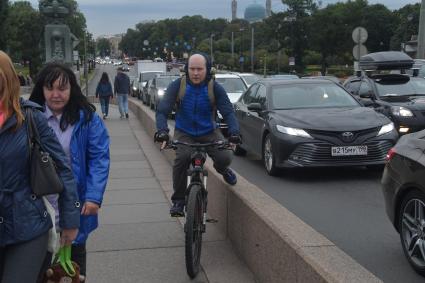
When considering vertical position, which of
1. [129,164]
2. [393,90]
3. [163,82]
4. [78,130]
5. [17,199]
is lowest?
[129,164]

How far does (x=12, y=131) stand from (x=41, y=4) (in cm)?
1361

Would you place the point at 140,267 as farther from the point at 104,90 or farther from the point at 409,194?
the point at 104,90

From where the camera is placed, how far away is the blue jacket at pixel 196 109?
5344mm

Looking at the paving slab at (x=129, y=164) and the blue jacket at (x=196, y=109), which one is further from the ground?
the blue jacket at (x=196, y=109)

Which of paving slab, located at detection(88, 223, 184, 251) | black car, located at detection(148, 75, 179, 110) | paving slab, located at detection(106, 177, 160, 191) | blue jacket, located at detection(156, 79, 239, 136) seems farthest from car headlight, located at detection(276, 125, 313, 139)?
black car, located at detection(148, 75, 179, 110)

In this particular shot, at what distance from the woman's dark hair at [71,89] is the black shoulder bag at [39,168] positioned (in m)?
0.49

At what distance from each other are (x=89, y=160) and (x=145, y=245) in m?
2.23

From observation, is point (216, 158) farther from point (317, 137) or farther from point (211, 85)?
point (317, 137)

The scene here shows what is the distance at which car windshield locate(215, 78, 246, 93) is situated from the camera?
67.2 ft

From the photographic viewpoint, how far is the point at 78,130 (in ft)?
11.5

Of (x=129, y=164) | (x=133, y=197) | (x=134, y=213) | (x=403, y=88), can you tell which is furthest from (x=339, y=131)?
(x=403, y=88)

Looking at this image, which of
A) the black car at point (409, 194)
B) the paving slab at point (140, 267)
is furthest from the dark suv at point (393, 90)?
the paving slab at point (140, 267)

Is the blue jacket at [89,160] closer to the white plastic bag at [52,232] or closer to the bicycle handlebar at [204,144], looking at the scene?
the white plastic bag at [52,232]

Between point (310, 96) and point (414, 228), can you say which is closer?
point (414, 228)
